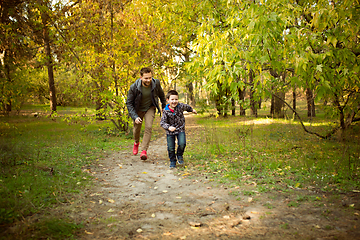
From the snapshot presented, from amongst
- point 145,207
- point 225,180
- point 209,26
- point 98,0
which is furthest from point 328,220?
point 98,0

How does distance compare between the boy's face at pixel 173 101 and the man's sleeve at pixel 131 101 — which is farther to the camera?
the man's sleeve at pixel 131 101

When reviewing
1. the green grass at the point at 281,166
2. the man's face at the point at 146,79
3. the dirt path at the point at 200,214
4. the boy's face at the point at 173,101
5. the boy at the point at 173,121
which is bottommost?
the dirt path at the point at 200,214

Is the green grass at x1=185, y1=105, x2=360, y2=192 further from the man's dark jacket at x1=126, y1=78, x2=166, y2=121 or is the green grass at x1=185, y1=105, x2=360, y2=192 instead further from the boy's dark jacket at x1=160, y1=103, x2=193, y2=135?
the man's dark jacket at x1=126, y1=78, x2=166, y2=121

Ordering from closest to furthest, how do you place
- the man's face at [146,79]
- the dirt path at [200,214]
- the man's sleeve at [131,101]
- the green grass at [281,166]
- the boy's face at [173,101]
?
the dirt path at [200,214] < the green grass at [281,166] < the boy's face at [173,101] < the man's face at [146,79] < the man's sleeve at [131,101]

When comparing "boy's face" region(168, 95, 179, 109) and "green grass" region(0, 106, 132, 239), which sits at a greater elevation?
"boy's face" region(168, 95, 179, 109)

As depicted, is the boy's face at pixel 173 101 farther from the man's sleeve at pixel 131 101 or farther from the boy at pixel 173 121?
the man's sleeve at pixel 131 101

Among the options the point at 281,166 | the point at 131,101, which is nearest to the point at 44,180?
the point at 131,101

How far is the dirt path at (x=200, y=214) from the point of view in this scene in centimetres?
296

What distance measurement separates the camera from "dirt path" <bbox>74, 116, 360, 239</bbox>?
2957 millimetres

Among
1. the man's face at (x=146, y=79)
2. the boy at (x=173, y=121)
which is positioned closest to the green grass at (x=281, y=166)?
the boy at (x=173, y=121)

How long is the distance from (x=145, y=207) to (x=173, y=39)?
342 inches

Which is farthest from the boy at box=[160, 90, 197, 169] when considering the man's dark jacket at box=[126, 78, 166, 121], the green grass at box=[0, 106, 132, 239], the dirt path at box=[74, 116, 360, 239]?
the green grass at box=[0, 106, 132, 239]

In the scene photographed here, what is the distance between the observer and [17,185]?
409cm

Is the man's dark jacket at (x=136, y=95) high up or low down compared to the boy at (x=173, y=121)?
up
